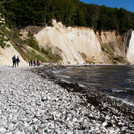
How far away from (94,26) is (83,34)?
587 inches

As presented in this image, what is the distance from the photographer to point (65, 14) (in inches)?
2299

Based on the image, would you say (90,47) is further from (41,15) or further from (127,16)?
(127,16)

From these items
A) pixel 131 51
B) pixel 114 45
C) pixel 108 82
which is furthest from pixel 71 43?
pixel 108 82

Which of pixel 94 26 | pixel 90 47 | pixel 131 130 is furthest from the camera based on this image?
pixel 94 26

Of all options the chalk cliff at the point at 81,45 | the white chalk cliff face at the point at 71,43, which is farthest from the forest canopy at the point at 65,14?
the white chalk cliff face at the point at 71,43

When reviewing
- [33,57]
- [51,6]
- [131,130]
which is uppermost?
[51,6]

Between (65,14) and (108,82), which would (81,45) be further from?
(108,82)

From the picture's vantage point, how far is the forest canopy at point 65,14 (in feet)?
149

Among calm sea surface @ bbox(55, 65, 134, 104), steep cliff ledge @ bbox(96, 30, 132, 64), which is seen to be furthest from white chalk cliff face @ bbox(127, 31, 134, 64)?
calm sea surface @ bbox(55, 65, 134, 104)

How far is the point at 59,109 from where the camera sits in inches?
223

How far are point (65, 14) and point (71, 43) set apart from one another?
12746 millimetres

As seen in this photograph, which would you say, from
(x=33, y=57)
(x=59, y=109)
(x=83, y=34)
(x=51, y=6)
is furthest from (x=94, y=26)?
(x=59, y=109)

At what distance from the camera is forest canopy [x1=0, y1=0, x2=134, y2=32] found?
45.4 m

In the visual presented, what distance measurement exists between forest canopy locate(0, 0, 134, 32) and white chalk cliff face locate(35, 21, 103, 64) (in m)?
3.70
